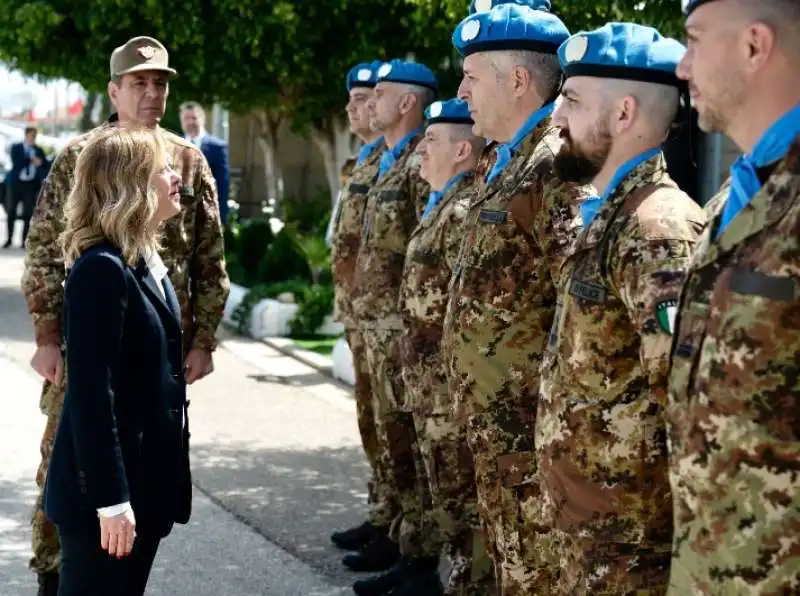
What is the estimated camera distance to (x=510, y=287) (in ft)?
13.3

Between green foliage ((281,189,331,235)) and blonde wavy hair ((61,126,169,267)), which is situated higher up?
blonde wavy hair ((61,126,169,267))

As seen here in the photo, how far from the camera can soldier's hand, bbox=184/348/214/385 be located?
5230mm

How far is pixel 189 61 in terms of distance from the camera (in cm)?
1259

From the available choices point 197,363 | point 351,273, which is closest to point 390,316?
point 351,273

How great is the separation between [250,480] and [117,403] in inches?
155

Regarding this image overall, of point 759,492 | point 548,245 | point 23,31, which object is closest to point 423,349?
point 548,245

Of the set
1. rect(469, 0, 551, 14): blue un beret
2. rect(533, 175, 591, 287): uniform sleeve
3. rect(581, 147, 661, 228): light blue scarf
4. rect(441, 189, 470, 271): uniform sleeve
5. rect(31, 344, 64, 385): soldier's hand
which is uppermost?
rect(469, 0, 551, 14): blue un beret

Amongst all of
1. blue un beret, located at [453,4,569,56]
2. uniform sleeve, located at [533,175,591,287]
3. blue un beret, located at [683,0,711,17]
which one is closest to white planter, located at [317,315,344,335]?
blue un beret, located at [453,4,569,56]

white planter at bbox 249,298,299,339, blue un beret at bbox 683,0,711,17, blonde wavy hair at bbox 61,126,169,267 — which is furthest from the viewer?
white planter at bbox 249,298,299,339

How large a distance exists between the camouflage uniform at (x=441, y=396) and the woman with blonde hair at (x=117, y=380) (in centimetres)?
140

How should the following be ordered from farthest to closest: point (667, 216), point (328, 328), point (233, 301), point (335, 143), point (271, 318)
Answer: point (335, 143), point (233, 301), point (328, 328), point (271, 318), point (667, 216)

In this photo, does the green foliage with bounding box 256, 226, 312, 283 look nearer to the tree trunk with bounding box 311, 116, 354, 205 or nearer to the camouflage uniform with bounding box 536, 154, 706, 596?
the tree trunk with bounding box 311, 116, 354, 205

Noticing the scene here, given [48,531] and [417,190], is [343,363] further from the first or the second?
[48,531]

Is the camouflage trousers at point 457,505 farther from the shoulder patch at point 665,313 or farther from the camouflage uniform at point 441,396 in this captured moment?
the shoulder patch at point 665,313
